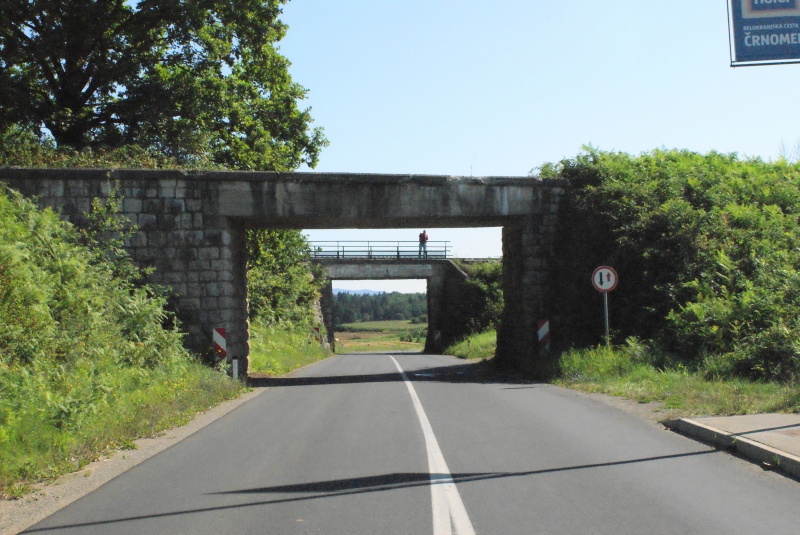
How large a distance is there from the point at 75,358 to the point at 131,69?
61.5ft

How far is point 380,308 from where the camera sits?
17812cm

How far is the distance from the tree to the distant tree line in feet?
417

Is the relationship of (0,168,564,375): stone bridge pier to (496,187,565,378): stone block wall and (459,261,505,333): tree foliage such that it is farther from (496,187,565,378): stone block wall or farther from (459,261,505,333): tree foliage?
(459,261,505,333): tree foliage

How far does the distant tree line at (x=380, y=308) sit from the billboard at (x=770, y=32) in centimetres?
14438

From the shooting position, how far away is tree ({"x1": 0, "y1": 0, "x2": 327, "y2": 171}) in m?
27.4

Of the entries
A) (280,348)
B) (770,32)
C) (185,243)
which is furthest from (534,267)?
(280,348)

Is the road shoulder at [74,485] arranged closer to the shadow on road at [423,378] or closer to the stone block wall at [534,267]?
the shadow on road at [423,378]

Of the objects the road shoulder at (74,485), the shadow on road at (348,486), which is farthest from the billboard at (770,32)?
the road shoulder at (74,485)

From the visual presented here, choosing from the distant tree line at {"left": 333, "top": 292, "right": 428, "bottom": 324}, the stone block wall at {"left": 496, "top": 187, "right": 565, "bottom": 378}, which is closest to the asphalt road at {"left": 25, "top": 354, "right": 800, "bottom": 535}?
the stone block wall at {"left": 496, "top": 187, "right": 565, "bottom": 378}

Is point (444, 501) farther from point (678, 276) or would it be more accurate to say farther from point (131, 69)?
point (131, 69)

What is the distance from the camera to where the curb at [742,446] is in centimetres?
756

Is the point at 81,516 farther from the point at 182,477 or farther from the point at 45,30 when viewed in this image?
the point at 45,30

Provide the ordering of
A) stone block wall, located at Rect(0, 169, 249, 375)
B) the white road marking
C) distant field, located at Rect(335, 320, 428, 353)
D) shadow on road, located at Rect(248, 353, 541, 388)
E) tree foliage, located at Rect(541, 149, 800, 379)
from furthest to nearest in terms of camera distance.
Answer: distant field, located at Rect(335, 320, 428, 353)
shadow on road, located at Rect(248, 353, 541, 388)
stone block wall, located at Rect(0, 169, 249, 375)
tree foliage, located at Rect(541, 149, 800, 379)
the white road marking

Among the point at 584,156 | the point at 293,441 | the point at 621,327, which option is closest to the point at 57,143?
the point at 584,156
